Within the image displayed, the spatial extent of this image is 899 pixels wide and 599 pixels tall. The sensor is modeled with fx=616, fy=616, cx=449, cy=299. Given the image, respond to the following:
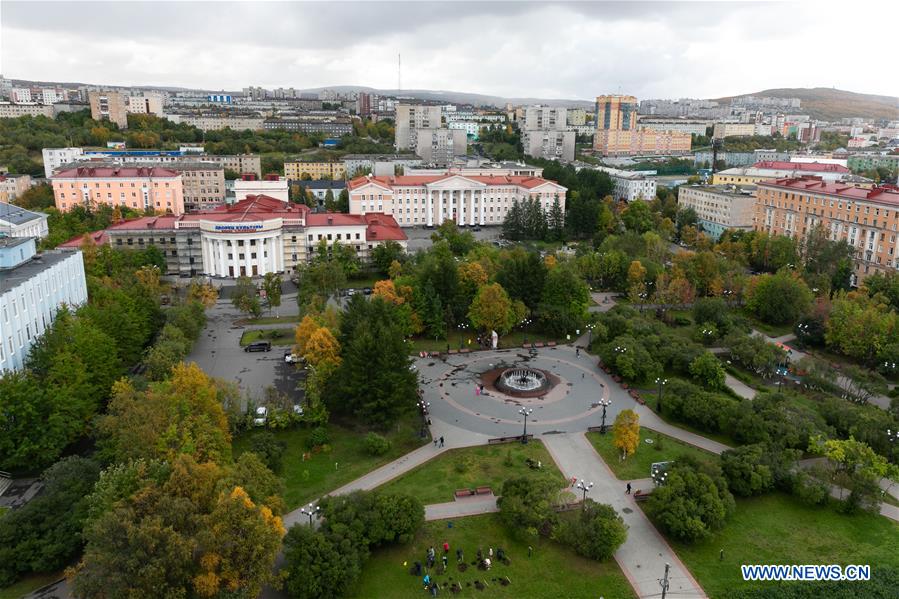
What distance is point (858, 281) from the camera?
229 ft

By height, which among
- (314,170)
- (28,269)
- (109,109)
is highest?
(109,109)

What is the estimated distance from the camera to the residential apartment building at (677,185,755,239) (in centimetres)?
8881

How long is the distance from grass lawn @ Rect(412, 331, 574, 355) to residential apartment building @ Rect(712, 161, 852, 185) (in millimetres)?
70433

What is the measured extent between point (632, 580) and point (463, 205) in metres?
81.5

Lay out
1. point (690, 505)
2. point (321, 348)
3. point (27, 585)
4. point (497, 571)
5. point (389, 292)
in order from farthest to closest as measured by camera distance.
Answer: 1. point (389, 292)
2. point (321, 348)
3. point (690, 505)
4. point (497, 571)
5. point (27, 585)

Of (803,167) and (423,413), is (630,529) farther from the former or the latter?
(803,167)

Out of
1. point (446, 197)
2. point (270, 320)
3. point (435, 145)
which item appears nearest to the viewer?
point (270, 320)

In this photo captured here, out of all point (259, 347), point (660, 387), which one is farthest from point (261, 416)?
point (660, 387)

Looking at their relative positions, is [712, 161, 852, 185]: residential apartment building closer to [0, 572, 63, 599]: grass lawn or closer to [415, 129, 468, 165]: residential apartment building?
[415, 129, 468, 165]: residential apartment building

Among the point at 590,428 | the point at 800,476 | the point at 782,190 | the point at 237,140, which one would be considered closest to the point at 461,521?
the point at 590,428

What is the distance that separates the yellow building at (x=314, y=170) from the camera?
129 m

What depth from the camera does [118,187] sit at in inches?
3479

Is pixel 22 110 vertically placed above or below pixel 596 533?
above

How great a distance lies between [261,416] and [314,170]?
99511 millimetres
